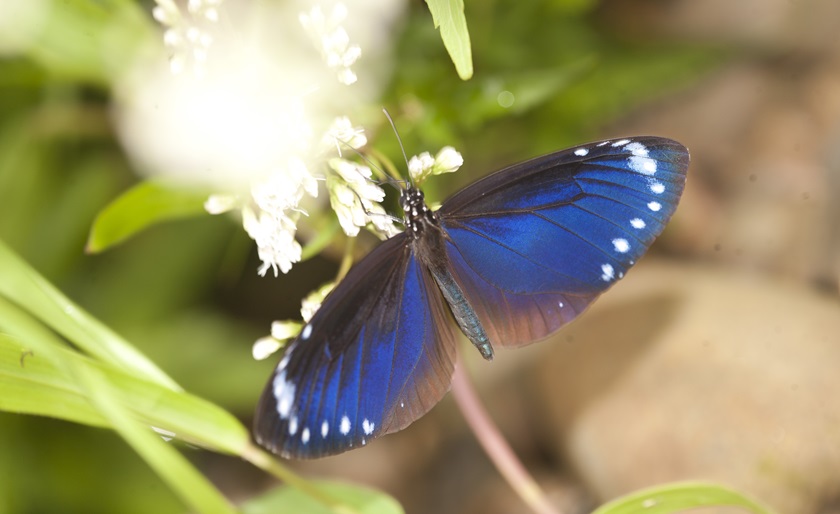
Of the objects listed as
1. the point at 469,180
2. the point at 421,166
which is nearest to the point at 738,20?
the point at 469,180

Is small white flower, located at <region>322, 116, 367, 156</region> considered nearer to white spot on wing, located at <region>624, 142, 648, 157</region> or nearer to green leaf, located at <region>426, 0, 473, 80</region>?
green leaf, located at <region>426, 0, 473, 80</region>

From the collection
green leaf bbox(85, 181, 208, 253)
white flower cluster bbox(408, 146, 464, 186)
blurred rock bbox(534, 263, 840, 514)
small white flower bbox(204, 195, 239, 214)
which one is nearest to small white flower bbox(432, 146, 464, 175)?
white flower cluster bbox(408, 146, 464, 186)

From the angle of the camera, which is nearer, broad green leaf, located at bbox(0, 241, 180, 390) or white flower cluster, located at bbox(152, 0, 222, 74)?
broad green leaf, located at bbox(0, 241, 180, 390)

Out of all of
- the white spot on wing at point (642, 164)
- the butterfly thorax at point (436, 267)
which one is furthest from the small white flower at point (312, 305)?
the white spot on wing at point (642, 164)

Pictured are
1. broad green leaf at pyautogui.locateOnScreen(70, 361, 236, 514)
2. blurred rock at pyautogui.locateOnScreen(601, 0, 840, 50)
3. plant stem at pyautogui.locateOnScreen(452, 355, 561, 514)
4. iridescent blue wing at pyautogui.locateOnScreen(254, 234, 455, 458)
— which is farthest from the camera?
blurred rock at pyautogui.locateOnScreen(601, 0, 840, 50)

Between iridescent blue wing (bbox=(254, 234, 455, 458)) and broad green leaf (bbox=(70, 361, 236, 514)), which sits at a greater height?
iridescent blue wing (bbox=(254, 234, 455, 458))

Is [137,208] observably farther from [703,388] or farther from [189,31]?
[703,388]

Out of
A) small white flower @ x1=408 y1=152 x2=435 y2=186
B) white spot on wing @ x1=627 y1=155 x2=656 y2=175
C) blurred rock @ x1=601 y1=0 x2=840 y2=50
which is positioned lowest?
white spot on wing @ x1=627 y1=155 x2=656 y2=175

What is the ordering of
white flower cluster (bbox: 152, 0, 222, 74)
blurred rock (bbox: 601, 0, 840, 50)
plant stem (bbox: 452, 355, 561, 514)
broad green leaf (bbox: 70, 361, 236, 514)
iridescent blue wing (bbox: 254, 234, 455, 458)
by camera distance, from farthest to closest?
1. blurred rock (bbox: 601, 0, 840, 50)
2. plant stem (bbox: 452, 355, 561, 514)
3. white flower cluster (bbox: 152, 0, 222, 74)
4. iridescent blue wing (bbox: 254, 234, 455, 458)
5. broad green leaf (bbox: 70, 361, 236, 514)
